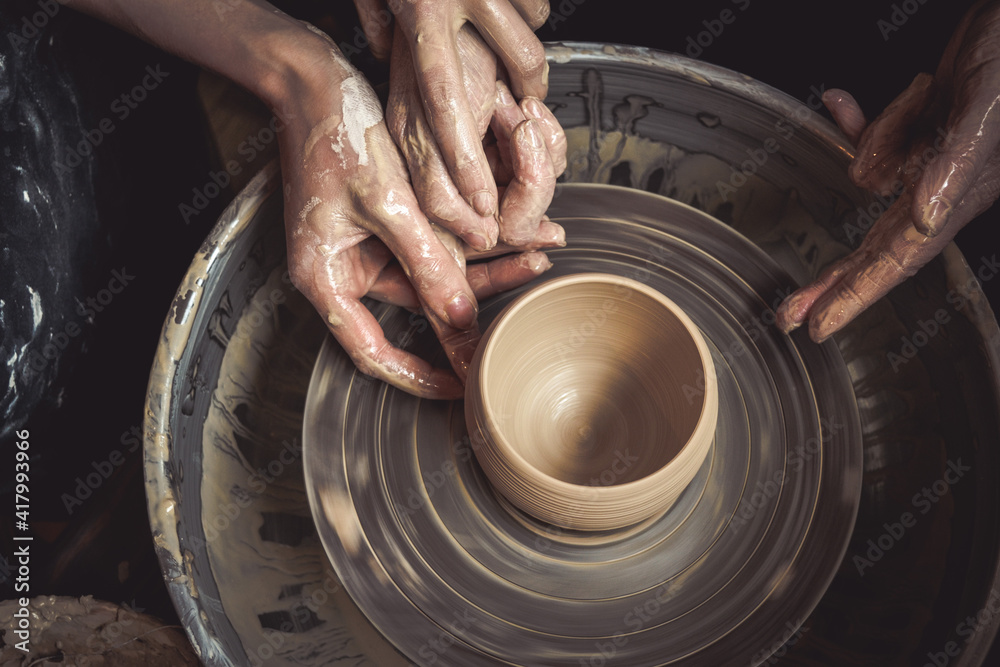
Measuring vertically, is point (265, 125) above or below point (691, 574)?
above

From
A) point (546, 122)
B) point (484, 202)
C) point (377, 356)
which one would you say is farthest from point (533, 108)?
point (377, 356)

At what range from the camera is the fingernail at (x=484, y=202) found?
135 centimetres

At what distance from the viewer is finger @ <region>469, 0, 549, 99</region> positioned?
1.40 meters

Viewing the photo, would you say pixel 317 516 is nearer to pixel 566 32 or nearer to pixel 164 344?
pixel 164 344

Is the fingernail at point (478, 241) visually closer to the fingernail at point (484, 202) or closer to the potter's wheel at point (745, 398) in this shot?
the fingernail at point (484, 202)

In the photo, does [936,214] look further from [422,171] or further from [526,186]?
[422,171]

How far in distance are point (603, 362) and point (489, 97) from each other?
0.66 metres

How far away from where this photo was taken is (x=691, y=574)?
1.44 meters

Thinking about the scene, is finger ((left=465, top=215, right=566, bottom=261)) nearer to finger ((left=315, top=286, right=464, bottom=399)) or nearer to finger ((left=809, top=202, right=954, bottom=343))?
finger ((left=315, top=286, right=464, bottom=399))

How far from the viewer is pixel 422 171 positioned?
1.40m

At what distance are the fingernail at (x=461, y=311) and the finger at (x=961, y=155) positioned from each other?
86cm

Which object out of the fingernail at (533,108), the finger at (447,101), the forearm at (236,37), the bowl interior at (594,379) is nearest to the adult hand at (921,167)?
the bowl interior at (594,379)

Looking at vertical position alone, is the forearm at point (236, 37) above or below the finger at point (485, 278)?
above

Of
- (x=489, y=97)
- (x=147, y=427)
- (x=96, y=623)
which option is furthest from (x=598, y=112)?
(x=96, y=623)
